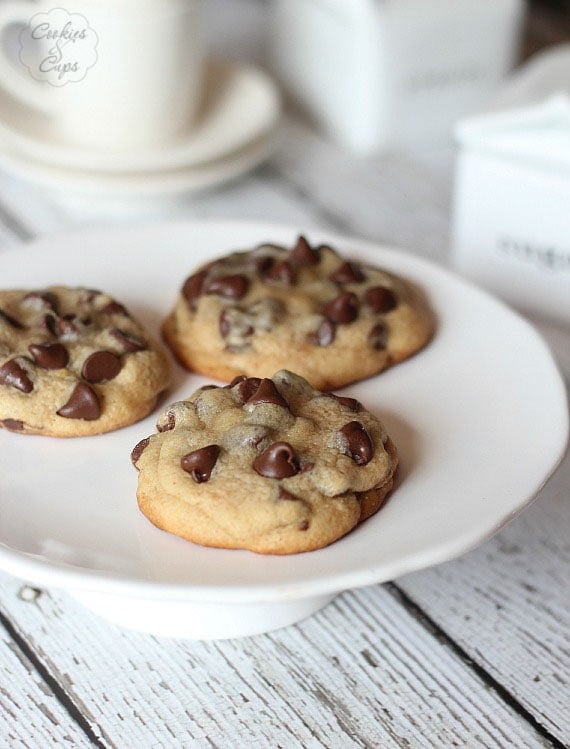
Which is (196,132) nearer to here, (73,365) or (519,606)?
(73,365)

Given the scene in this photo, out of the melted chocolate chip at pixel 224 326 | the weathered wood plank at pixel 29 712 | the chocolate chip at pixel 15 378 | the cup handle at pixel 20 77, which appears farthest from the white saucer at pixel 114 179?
the weathered wood plank at pixel 29 712

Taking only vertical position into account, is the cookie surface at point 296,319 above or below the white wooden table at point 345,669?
above

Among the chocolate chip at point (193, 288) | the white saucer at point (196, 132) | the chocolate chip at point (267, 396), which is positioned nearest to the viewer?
the chocolate chip at point (267, 396)

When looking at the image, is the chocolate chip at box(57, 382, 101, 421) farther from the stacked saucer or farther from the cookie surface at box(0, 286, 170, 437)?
the stacked saucer

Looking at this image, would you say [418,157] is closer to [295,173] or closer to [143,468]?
[295,173]

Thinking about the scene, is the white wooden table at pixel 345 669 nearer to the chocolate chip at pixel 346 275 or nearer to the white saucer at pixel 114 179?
the chocolate chip at pixel 346 275

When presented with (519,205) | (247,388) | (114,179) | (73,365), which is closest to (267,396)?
(247,388)
